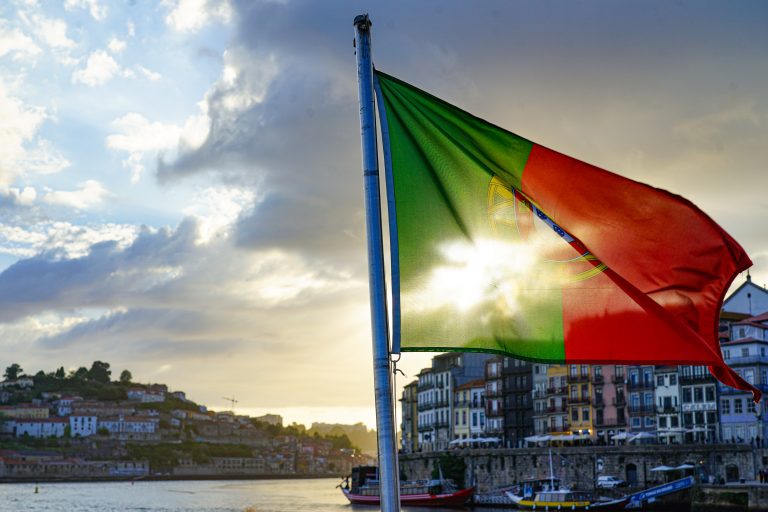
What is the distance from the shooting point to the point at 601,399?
98.8m

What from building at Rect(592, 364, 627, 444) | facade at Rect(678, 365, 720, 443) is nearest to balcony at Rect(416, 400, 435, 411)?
building at Rect(592, 364, 627, 444)

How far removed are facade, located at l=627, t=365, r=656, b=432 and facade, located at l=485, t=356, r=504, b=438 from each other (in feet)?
62.3

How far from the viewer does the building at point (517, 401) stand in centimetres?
10931

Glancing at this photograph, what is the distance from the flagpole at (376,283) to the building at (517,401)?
334 ft

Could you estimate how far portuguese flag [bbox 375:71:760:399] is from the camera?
28.6 feet

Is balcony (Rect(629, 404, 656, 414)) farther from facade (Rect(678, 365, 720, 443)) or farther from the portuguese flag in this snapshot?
the portuguese flag

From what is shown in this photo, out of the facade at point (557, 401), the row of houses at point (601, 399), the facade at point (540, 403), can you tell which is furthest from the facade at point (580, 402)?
the facade at point (540, 403)

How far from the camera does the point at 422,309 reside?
8.51 metres

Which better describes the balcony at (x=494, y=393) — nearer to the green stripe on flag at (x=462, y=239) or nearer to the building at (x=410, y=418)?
the building at (x=410, y=418)

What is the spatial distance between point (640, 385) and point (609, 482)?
48.9ft

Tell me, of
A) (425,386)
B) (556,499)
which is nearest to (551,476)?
(556,499)

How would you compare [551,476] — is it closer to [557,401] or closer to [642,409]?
[642,409]

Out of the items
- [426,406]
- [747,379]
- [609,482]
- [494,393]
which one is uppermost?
[747,379]

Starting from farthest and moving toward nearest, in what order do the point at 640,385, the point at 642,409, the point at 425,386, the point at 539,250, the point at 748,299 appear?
the point at 425,386
the point at 748,299
the point at 640,385
the point at 642,409
the point at 539,250
